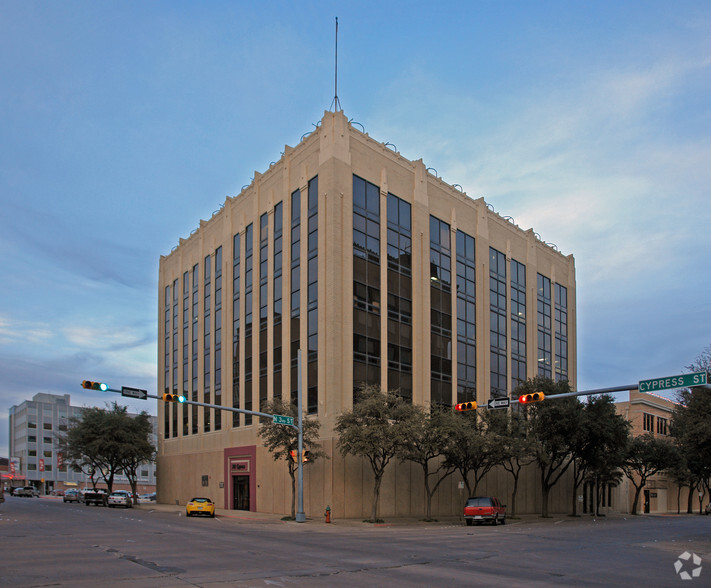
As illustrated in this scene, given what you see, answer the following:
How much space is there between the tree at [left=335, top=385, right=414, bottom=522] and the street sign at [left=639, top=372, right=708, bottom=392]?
1526 cm

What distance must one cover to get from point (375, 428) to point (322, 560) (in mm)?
18450

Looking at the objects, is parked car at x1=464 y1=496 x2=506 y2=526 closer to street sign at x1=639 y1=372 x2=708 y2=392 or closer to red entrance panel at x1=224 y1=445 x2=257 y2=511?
red entrance panel at x1=224 y1=445 x2=257 y2=511

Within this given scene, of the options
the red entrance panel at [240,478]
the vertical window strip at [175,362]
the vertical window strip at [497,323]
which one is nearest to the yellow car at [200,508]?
the red entrance panel at [240,478]

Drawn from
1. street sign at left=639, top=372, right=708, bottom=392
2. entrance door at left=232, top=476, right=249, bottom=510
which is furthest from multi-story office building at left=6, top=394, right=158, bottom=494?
street sign at left=639, top=372, right=708, bottom=392

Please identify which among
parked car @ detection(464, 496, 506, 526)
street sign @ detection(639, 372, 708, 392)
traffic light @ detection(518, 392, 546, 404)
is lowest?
parked car @ detection(464, 496, 506, 526)

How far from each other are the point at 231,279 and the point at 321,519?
74.7 ft

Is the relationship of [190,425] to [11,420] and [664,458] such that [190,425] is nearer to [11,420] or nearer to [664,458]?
[664,458]

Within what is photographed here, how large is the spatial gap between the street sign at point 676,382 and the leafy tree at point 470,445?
17.0m

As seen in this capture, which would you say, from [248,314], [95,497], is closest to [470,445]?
[248,314]

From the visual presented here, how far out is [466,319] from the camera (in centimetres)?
5297

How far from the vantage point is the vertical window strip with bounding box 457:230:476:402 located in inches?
2037

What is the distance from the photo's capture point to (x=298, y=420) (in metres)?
37.1

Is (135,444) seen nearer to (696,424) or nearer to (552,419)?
(552,419)

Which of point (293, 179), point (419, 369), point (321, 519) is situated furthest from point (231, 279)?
point (321, 519)
